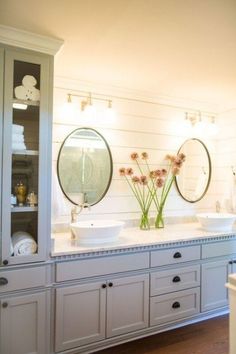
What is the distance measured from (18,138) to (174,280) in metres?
1.73

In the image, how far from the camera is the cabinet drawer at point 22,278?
1.76 metres

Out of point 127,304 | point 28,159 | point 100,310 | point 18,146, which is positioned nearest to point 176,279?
point 127,304

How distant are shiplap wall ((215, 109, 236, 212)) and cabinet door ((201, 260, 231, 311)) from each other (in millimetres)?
813

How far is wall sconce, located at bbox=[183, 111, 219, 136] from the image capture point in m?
3.32

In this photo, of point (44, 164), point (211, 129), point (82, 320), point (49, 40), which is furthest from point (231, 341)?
point (211, 129)

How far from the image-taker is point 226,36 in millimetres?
1805

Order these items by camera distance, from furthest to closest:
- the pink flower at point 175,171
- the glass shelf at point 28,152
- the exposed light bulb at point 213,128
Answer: the exposed light bulb at point 213,128 → the pink flower at point 175,171 → the glass shelf at point 28,152

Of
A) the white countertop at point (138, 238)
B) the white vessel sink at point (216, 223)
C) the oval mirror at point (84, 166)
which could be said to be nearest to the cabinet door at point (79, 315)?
the white countertop at point (138, 238)

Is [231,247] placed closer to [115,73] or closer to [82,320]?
[82,320]

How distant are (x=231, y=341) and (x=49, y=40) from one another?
199 centimetres

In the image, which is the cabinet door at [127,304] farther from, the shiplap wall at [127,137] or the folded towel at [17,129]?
the folded towel at [17,129]

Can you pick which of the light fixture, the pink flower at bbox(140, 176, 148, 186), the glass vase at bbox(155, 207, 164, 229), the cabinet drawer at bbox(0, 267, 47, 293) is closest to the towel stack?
the light fixture

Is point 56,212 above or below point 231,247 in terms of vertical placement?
above

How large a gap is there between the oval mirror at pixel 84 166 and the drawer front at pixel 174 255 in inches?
31.2
